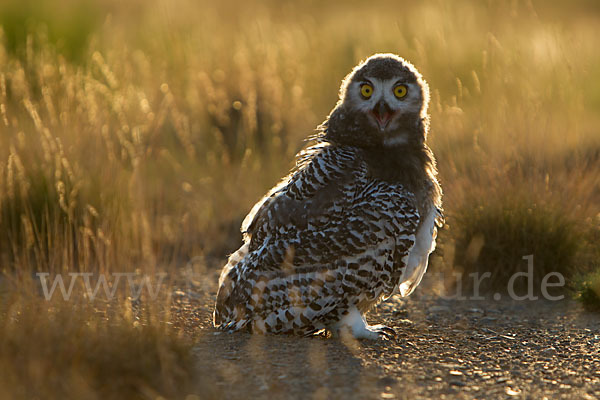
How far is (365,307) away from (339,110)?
1.47m

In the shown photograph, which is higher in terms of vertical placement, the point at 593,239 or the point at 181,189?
the point at 181,189

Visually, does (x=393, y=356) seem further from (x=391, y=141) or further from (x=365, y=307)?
(x=391, y=141)

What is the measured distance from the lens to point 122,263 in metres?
6.19

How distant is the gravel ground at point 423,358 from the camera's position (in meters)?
4.09

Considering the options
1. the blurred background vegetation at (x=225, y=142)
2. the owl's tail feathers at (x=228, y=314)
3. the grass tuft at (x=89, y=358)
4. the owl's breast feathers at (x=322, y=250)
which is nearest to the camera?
the grass tuft at (x=89, y=358)

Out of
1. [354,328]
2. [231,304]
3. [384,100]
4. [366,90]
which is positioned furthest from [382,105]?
[231,304]

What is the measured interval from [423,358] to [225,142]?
6.69m

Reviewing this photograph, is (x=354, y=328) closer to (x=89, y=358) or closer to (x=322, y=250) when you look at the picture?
(x=322, y=250)

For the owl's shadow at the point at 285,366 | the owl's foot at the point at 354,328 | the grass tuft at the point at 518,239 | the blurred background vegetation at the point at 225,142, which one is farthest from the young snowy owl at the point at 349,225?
the grass tuft at the point at 518,239

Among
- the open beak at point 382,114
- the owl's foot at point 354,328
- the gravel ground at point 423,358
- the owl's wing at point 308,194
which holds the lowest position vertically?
the gravel ground at point 423,358

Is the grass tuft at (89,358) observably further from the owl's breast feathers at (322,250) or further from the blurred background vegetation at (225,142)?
the blurred background vegetation at (225,142)

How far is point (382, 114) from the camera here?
5223mm

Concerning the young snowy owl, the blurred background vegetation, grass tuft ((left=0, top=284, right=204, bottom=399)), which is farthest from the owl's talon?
the blurred background vegetation

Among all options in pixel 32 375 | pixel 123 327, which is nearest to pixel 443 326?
pixel 123 327
